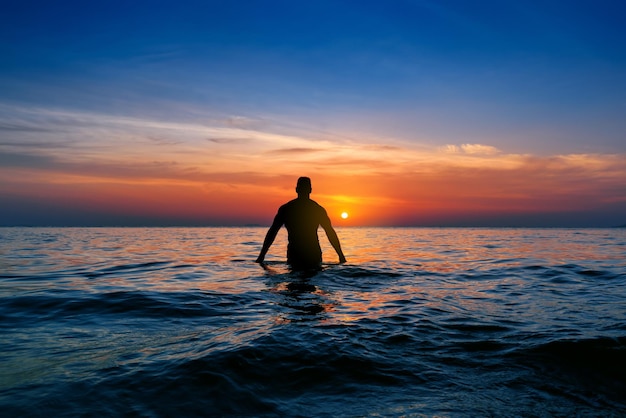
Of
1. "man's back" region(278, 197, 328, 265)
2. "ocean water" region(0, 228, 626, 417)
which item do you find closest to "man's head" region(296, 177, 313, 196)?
"man's back" region(278, 197, 328, 265)

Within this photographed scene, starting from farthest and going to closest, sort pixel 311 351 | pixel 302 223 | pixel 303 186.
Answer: pixel 303 186 < pixel 302 223 < pixel 311 351

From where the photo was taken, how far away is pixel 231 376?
4250 millimetres

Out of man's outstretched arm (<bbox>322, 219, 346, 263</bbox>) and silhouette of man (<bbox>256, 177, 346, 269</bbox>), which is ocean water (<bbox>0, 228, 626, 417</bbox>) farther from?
man's outstretched arm (<bbox>322, 219, 346, 263</bbox>)

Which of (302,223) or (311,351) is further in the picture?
(302,223)

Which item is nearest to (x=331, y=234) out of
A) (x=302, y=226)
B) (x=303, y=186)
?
(x=302, y=226)

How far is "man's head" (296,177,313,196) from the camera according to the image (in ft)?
41.0

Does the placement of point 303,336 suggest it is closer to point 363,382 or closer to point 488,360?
point 363,382

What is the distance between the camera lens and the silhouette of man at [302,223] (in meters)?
12.4

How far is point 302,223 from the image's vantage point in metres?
12.4

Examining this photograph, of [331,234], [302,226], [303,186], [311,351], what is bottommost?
[311,351]

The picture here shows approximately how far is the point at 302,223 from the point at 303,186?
118 cm

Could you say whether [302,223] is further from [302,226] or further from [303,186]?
[303,186]

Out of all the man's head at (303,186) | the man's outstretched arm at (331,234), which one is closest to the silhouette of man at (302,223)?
the man's head at (303,186)

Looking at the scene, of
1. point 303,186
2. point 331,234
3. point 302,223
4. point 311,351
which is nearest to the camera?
point 311,351
